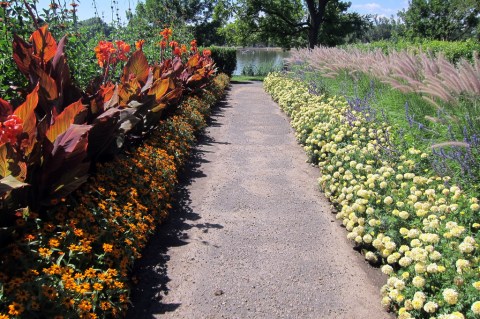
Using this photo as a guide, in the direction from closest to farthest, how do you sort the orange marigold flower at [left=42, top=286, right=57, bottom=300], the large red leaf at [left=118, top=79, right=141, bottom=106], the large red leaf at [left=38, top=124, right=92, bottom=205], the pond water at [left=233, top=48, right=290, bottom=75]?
the orange marigold flower at [left=42, top=286, right=57, bottom=300] → the large red leaf at [left=38, top=124, right=92, bottom=205] → the large red leaf at [left=118, top=79, right=141, bottom=106] → the pond water at [left=233, top=48, right=290, bottom=75]

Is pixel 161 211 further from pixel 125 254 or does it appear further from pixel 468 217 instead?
pixel 468 217

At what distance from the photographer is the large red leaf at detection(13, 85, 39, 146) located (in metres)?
2.70

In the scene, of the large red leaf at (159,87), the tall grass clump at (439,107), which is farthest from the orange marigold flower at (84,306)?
the large red leaf at (159,87)

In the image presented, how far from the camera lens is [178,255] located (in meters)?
3.53

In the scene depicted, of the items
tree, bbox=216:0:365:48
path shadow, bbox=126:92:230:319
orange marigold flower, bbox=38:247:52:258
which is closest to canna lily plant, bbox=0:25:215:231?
orange marigold flower, bbox=38:247:52:258

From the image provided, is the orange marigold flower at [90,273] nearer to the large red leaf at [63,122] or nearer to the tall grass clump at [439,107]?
the large red leaf at [63,122]

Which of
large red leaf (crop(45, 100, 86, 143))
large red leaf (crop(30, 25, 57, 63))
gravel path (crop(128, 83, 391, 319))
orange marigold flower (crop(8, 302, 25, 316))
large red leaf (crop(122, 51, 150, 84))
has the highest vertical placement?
large red leaf (crop(30, 25, 57, 63))

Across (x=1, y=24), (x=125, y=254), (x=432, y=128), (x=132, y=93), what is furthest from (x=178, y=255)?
(x=432, y=128)

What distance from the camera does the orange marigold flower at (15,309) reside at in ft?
6.19

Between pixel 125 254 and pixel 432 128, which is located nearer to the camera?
pixel 125 254

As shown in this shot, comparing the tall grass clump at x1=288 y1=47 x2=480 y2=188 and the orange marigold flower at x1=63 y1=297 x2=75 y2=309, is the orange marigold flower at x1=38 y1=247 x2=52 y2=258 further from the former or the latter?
the tall grass clump at x1=288 y1=47 x2=480 y2=188

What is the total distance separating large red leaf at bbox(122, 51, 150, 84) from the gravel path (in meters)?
1.49

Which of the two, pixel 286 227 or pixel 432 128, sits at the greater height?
pixel 432 128

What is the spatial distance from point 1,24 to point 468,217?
15.2 ft
